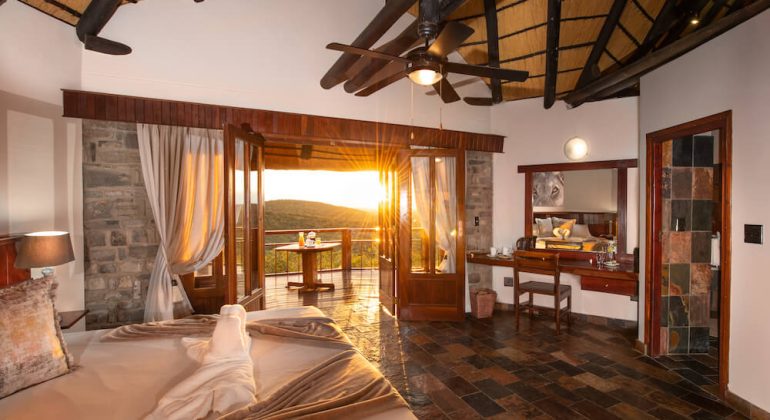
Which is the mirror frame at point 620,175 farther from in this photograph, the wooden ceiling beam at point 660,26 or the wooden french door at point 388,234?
the wooden french door at point 388,234

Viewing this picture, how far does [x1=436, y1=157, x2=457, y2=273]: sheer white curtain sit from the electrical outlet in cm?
280

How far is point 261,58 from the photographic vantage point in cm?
421

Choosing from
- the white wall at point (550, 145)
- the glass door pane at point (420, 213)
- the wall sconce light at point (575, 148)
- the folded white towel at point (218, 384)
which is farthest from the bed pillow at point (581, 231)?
the folded white towel at point (218, 384)

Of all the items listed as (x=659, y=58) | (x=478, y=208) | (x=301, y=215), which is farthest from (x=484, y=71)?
(x=301, y=215)

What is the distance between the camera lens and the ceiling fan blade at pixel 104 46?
3.33 meters

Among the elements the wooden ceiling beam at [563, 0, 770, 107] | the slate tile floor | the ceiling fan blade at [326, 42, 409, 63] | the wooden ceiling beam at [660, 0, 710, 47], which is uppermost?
the wooden ceiling beam at [660, 0, 710, 47]

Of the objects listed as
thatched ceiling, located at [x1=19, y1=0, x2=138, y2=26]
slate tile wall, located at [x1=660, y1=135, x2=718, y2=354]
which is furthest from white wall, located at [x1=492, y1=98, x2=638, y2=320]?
thatched ceiling, located at [x1=19, y1=0, x2=138, y2=26]

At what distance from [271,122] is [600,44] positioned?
12.1ft

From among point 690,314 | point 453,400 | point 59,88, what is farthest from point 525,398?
point 59,88

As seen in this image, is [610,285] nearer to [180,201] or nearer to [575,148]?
[575,148]

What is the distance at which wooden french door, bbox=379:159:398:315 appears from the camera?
5.09m

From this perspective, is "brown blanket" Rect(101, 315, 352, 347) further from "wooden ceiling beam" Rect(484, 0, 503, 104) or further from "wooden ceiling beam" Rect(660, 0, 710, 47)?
"wooden ceiling beam" Rect(660, 0, 710, 47)

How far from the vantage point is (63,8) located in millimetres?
3188

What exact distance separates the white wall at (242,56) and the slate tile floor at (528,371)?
2780 millimetres
